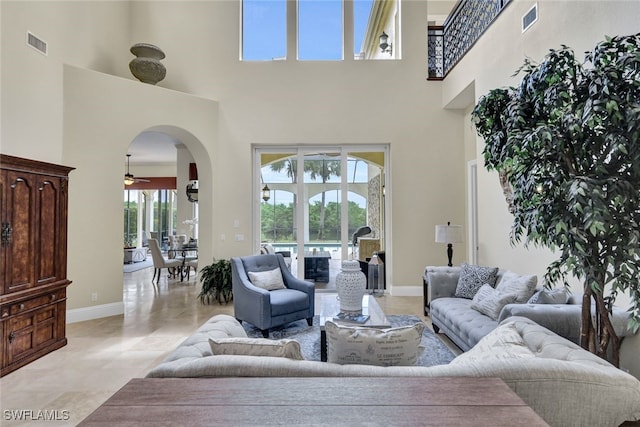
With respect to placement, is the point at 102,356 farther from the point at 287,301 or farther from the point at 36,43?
the point at 36,43

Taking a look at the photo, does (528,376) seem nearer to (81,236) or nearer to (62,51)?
(81,236)

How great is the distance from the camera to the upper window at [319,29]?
645 cm

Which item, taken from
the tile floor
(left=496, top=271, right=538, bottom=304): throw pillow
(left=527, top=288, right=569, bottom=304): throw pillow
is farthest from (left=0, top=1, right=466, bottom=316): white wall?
(left=527, top=288, right=569, bottom=304): throw pillow

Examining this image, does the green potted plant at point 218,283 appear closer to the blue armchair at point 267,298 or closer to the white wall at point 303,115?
the white wall at point 303,115

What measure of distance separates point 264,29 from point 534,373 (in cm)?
685

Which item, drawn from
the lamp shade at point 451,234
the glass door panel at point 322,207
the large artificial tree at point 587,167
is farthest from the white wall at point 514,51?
the glass door panel at point 322,207

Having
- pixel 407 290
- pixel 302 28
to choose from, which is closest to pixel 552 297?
pixel 407 290

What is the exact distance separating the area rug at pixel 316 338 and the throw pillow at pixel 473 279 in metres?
0.63

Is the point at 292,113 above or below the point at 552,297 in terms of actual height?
above

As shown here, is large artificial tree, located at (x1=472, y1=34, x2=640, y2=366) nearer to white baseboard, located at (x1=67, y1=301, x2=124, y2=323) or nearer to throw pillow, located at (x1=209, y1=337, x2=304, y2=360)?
throw pillow, located at (x1=209, y1=337, x2=304, y2=360)

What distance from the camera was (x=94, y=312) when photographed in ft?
16.2

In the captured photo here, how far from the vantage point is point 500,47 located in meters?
4.38

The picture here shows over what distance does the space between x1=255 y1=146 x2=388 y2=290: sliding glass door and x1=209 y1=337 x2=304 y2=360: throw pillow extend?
4845 mm

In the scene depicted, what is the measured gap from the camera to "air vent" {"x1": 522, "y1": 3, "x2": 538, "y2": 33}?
3.68 meters
